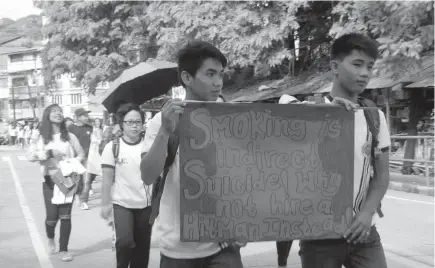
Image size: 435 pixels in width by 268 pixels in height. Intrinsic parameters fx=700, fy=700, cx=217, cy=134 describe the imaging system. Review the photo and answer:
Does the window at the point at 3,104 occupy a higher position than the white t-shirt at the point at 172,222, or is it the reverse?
the window at the point at 3,104

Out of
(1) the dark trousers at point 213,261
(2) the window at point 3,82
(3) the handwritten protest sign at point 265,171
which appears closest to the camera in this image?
(3) the handwritten protest sign at point 265,171

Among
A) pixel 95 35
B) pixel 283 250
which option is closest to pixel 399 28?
pixel 283 250

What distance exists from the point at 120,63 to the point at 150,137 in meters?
27.2

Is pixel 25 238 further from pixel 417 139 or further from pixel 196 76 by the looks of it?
pixel 417 139

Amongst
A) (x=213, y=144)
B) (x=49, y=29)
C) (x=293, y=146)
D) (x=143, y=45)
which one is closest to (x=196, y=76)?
(x=213, y=144)

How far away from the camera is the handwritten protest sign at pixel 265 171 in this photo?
3.01 m

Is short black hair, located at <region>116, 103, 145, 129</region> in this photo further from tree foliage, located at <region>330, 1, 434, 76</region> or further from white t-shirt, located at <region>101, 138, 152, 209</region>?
tree foliage, located at <region>330, 1, 434, 76</region>

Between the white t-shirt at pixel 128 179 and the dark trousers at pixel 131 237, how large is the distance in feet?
0.20

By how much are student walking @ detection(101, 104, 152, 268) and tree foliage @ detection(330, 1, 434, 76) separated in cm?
844

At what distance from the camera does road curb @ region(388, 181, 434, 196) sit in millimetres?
13900

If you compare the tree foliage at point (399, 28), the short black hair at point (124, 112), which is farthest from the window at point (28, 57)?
the short black hair at point (124, 112)

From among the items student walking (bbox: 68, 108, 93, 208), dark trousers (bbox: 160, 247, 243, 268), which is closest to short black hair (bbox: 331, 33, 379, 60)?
dark trousers (bbox: 160, 247, 243, 268)

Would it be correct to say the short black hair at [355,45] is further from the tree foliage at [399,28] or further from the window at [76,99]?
the window at [76,99]

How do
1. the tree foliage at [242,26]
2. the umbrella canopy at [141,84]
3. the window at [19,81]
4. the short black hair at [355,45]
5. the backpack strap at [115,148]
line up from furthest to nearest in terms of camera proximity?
the window at [19,81] → the tree foliage at [242,26] → the umbrella canopy at [141,84] → the backpack strap at [115,148] → the short black hair at [355,45]
